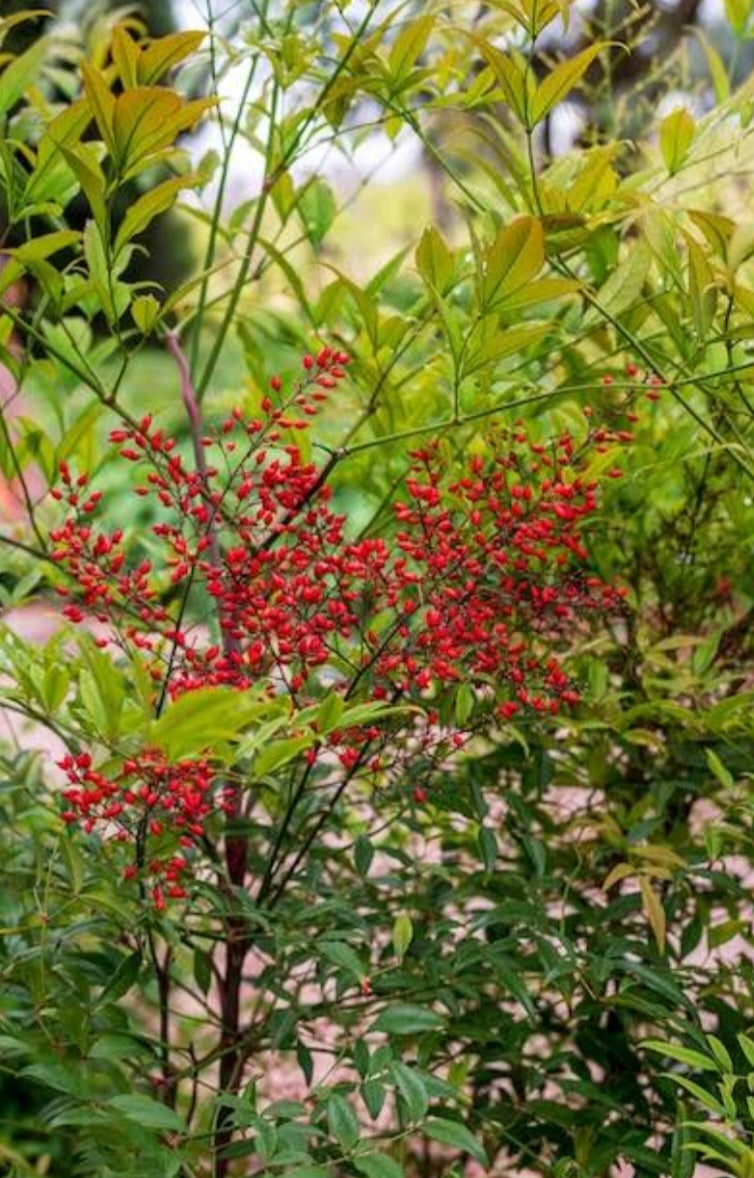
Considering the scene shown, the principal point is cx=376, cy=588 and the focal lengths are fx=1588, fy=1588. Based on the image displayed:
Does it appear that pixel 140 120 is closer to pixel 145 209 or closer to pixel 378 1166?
pixel 145 209

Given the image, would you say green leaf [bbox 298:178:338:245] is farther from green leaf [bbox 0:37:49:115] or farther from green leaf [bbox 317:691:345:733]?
green leaf [bbox 317:691:345:733]

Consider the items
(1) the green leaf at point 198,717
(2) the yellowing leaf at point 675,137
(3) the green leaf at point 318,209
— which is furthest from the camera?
(3) the green leaf at point 318,209

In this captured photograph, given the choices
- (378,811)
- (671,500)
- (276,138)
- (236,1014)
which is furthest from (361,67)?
(236,1014)

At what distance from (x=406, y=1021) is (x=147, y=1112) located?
187mm

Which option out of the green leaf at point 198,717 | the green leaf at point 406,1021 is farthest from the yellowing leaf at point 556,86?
the green leaf at point 406,1021

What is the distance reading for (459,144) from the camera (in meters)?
1.10

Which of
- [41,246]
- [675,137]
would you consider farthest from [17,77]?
[675,137]

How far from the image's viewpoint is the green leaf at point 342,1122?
983 millimetres

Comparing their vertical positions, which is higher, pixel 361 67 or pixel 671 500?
pixel 361 67

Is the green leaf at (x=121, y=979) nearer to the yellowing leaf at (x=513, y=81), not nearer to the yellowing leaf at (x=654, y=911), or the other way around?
the yellowing leaf at (x=654, y=911)

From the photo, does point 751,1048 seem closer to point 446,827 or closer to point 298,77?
point 446,827

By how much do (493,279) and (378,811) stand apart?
0.60m

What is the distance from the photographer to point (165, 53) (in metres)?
0.98

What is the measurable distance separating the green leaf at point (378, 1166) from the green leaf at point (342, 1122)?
1 cm
